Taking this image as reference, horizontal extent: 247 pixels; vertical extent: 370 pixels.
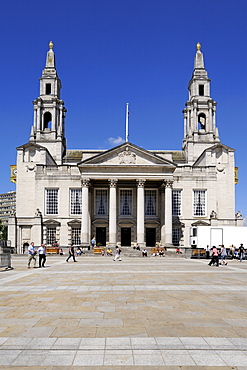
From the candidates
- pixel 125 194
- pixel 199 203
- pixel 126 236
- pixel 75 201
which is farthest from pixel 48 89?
pixel 199 203

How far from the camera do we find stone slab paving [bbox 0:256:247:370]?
20.2ft

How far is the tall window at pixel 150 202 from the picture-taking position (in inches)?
2247

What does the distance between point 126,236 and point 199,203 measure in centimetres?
1159

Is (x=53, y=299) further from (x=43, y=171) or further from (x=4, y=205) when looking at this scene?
(x=4, y=205)

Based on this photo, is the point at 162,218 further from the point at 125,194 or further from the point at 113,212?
the point at 113,212

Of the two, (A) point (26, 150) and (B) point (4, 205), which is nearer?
(A) point (26, 150)

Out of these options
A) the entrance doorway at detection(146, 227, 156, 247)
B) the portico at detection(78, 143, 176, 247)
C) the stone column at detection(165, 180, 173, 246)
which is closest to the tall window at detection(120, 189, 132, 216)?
the portico at detection(78, 143, 176, 247)

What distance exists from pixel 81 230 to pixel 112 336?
152ft

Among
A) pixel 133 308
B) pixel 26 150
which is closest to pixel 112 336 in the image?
pixel 133 308

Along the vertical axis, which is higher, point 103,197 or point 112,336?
point 103,197

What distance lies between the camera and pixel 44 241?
2194 inches

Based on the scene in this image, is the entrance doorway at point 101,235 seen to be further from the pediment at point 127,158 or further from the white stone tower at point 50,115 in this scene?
the white stone tower at point 50,115

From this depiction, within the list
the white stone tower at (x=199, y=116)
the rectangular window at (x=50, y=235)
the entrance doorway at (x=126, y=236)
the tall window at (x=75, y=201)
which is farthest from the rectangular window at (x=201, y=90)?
the rectangular window at (x=50, y=235)

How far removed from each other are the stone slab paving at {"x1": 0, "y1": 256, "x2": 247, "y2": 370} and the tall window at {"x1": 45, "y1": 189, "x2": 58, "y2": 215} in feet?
140
